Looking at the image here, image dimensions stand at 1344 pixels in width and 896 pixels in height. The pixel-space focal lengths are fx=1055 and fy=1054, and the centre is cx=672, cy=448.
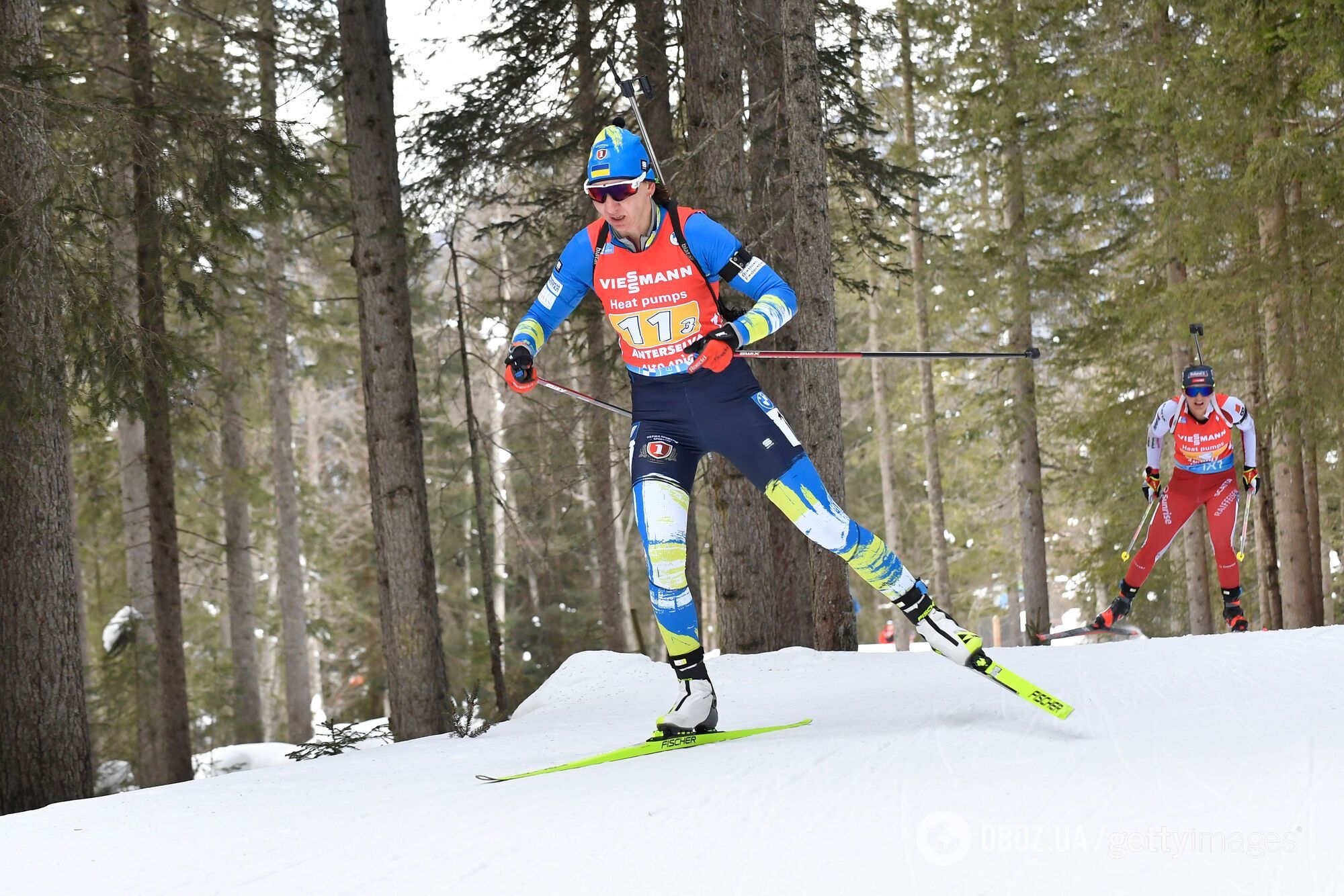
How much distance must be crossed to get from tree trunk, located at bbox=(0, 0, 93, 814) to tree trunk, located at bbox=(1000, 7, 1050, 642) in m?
11.7

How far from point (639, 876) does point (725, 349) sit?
2024 mm

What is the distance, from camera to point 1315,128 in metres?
10.5

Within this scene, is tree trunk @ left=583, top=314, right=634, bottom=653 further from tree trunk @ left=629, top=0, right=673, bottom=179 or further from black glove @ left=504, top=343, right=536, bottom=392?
black glove @ left=504, top=343, right=536, bottom=392

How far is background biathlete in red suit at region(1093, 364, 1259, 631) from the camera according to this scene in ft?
30.1

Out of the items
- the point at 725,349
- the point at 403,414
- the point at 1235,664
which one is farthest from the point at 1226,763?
the point at 403,414

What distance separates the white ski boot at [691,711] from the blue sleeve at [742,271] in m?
1.49

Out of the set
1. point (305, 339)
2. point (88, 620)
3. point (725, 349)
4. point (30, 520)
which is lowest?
point (88, 620)

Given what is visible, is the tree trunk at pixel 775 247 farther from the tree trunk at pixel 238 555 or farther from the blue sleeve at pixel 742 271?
the tree trunk at pixel 238 555

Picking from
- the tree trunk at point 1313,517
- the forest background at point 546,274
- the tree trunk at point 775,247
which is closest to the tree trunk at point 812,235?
the forest background at point 546,274

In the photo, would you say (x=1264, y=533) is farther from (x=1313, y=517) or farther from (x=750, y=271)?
(x=750, y=271)

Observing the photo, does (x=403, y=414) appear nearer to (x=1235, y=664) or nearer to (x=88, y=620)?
(x=1235, y=664)

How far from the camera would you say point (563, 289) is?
15.0ft

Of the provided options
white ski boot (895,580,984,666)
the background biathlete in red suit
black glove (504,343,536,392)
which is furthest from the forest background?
white ski boot (895,580,984,666)

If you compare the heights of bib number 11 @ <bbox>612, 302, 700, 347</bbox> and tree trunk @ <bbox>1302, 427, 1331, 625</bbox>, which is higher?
bib number 11 @ <bbox>612, 302, 700, 347</bbox>
